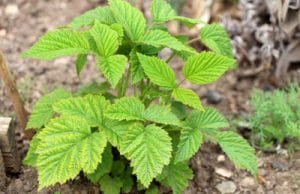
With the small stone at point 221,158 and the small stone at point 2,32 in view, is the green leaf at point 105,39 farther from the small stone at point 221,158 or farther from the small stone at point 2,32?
the small stone at point 2,32

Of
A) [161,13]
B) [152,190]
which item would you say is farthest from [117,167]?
[161,13]

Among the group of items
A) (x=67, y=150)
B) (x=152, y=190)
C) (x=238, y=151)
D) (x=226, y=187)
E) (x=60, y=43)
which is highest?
(x=60, y=43)

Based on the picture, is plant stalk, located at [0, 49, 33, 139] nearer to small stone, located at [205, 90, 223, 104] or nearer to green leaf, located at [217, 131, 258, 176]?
green leaf, located at [217, 131, 258, 176]

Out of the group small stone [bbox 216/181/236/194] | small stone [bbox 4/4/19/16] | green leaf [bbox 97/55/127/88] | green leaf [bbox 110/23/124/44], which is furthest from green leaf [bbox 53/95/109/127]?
small stone [bbox 4/4/19/16]

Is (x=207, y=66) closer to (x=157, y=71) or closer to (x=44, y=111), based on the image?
(x=157, y=71)

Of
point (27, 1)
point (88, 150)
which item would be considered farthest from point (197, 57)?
point (27, 1)

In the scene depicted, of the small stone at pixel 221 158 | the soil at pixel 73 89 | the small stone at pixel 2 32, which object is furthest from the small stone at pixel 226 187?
the small stone at pixel 2 32

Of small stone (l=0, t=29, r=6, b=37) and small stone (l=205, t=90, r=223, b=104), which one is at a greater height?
small stone (l=0, t=29, r=6, b=37)

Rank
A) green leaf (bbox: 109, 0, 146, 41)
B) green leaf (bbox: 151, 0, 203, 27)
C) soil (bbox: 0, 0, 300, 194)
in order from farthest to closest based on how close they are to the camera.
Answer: soil (bbox: 0, 0, 300, 194) → green leaf (bbox: 151, 0, 203, 27) → green leaf (bbox: 109, 0, 146, 41)
